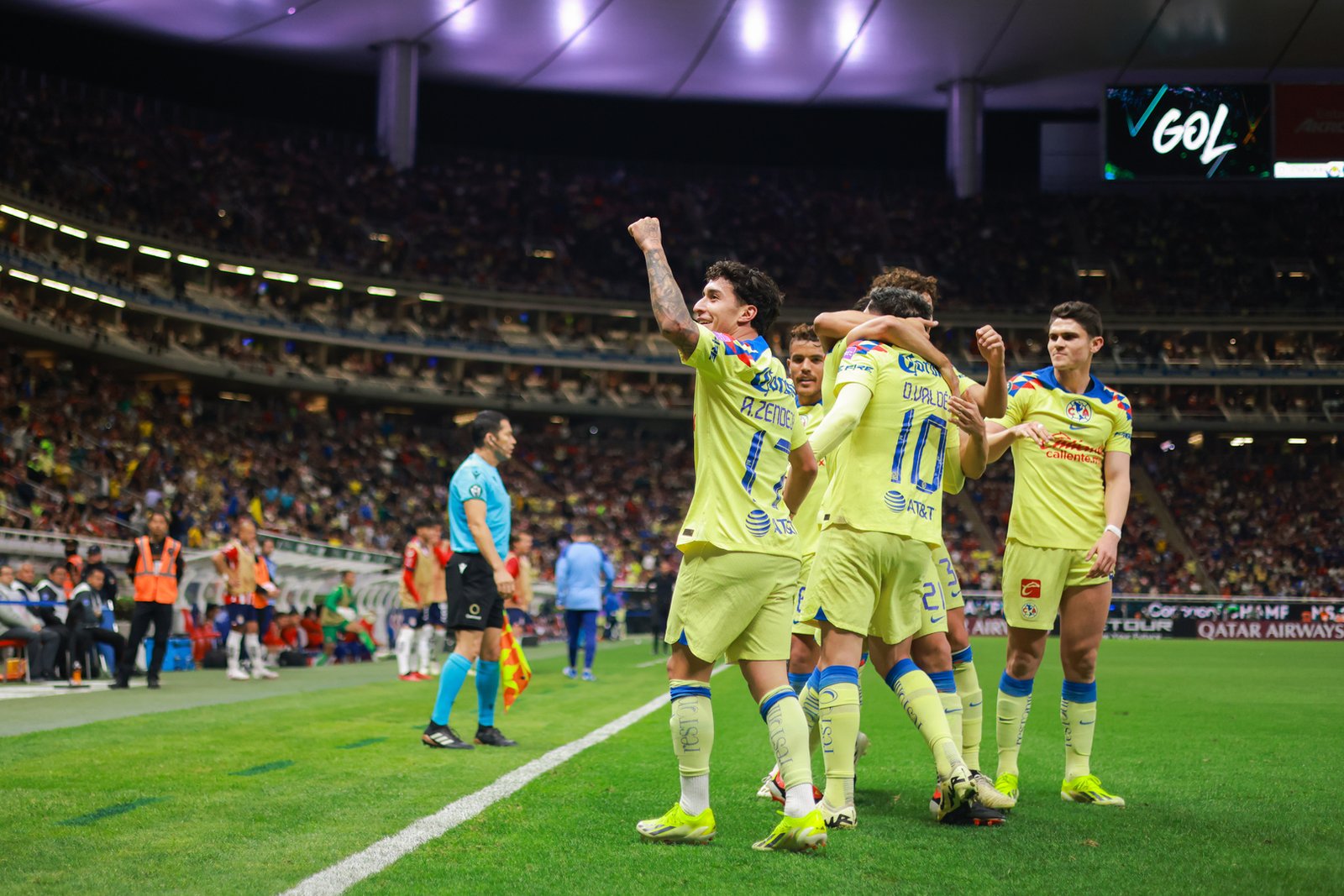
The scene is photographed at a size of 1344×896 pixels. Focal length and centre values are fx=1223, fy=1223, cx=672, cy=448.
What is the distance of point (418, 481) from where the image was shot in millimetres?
45188

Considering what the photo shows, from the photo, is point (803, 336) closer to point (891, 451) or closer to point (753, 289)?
→ point (891, 451)

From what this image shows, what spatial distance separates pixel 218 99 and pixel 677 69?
19697 mm

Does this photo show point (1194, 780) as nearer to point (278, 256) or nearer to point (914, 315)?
point (914, 315)

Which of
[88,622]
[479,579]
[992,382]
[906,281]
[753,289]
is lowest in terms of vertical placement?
[88,622]

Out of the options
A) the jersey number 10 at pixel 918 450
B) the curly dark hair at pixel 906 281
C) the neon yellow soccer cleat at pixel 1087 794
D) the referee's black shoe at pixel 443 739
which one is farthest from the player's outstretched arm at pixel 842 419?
the referee's black shoe at pixel 443 739

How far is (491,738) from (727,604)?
4.19 meters

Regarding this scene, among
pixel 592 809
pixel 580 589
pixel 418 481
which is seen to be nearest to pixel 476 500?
pixel 592 809

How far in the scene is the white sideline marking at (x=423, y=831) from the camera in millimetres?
4043

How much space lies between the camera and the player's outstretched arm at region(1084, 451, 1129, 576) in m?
6.02

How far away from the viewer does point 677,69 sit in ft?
170

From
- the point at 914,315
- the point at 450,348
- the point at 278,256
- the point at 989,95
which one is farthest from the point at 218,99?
the point at 914,315

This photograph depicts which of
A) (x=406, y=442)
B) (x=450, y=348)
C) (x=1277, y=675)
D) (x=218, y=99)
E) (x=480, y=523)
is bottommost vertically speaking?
(x=1277, y=675)

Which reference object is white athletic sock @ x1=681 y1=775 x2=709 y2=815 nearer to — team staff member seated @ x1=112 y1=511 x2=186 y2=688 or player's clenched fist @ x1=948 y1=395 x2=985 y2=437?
player's clenched fist @ x1=948 y1=395 x2=985 y2=437

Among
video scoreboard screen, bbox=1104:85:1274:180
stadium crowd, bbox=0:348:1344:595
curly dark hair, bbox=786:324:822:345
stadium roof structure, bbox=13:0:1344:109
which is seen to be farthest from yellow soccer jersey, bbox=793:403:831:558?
stadium roof structure, bbox=13:0:1344:109
